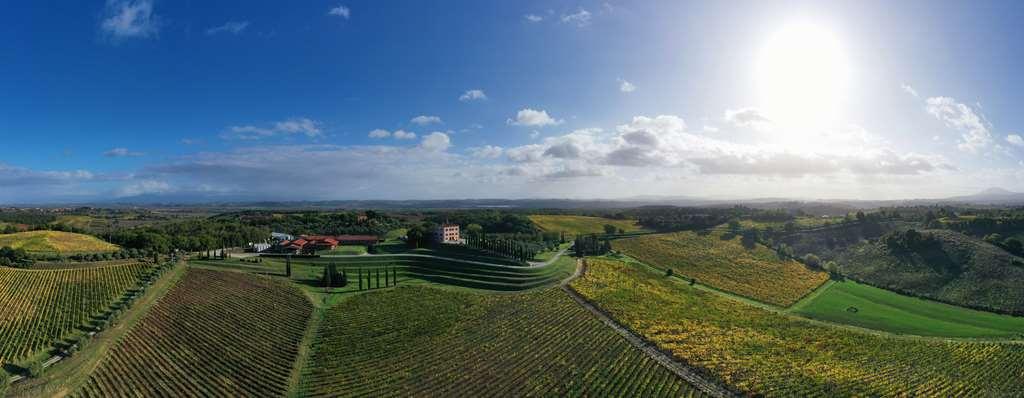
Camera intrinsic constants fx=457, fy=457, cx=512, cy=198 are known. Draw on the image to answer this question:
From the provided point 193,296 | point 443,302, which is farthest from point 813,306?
point 193,296

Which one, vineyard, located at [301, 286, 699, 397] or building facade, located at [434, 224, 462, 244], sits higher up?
building facade, located at [434, 224, 462, 244]

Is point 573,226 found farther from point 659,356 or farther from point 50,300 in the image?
point 50,300

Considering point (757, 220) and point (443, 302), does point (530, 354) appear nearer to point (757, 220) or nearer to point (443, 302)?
point (443, 302)

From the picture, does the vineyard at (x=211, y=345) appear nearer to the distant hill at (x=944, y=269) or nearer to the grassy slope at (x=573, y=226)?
the grassy slope at (x=573, y=226)

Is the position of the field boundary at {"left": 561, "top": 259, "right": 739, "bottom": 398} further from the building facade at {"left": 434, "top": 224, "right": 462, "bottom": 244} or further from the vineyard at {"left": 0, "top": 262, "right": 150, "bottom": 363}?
the vineyard at {"left": 0, "top": 262, "right": 150, "bottom": 363}

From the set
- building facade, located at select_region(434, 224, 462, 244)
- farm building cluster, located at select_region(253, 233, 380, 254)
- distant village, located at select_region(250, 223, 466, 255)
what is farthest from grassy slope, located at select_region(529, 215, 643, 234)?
farm building cluster, located at select_region(253, 233, 380, 254)

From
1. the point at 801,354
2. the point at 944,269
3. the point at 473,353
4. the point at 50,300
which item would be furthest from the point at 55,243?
the point at 944,269
